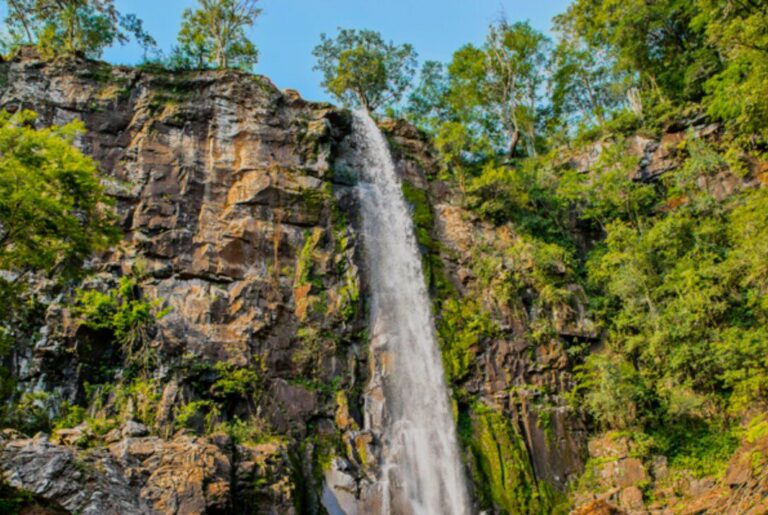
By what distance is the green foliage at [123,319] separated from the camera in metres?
13.9

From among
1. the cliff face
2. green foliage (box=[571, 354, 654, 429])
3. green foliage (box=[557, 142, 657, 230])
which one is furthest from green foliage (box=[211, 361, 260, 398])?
green foliage (box=[557, 142, 657, 230])

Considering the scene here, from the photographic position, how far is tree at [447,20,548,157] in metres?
28.3

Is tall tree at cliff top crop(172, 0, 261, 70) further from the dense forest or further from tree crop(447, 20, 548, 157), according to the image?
tree crop(447, 20, 548, 157)

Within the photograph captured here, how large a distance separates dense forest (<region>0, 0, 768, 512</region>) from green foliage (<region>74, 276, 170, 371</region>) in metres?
0.05

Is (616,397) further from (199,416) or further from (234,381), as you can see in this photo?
(199,416)

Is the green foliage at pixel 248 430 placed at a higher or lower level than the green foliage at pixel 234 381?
lower

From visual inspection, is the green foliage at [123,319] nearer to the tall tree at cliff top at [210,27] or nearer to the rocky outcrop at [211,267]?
the rocky outcrop at [211,267]

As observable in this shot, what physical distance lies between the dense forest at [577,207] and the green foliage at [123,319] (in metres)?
0.05

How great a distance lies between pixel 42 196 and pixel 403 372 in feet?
33.0

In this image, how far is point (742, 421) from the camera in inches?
564

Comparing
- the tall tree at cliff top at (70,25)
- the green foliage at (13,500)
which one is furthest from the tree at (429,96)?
the green foliage at (13,500)

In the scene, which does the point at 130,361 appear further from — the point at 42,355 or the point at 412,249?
the point at 412,249

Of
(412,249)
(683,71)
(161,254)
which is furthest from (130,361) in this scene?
(683,71)

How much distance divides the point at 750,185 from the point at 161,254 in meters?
19.7
